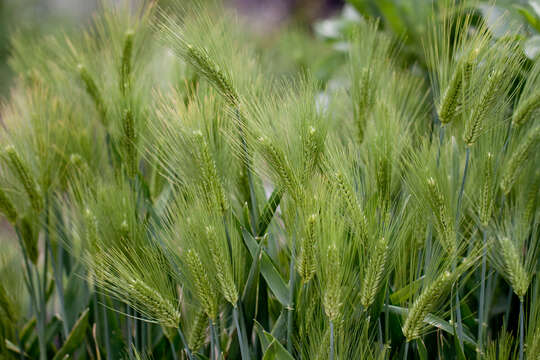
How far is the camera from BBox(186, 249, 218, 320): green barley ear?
0.45 meters

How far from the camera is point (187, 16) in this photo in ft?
1.80

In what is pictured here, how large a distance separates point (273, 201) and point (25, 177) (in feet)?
0.92

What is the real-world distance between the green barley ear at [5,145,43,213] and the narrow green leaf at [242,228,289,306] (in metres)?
0.25

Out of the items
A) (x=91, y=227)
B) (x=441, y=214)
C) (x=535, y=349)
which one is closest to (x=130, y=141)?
(x=91, y=227)

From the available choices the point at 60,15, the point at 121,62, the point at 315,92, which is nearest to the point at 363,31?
the point at 315,92

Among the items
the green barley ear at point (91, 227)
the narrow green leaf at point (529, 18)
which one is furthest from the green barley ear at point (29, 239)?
the narrow green leaf at point (529, 18)

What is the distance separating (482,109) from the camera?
0.47m

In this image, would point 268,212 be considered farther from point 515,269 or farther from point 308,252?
point 515,269

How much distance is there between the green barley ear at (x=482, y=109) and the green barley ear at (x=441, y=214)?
6cm

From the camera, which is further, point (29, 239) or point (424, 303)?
point (29, 239)

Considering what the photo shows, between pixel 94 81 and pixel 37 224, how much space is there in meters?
0.19

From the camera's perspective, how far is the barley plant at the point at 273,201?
0.46m

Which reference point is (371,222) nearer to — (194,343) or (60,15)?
(194,343)

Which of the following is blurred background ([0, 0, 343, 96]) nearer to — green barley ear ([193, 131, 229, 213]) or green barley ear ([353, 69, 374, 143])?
green barley ear ([353, 69, 374, 143])
